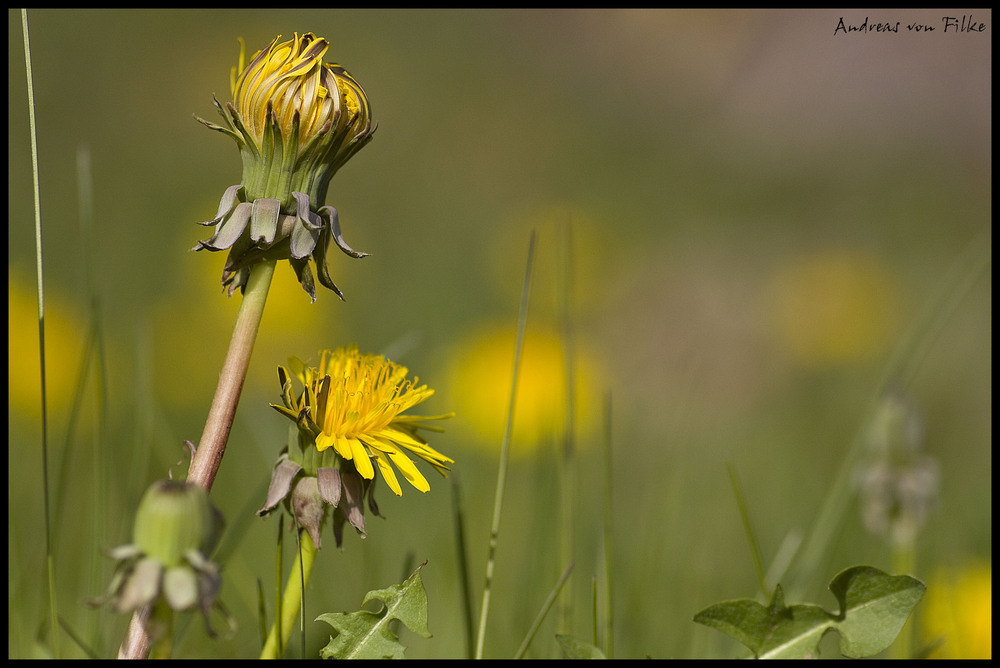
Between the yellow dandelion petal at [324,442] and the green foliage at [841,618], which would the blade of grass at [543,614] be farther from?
the yellow dandelion petal at [324,442]

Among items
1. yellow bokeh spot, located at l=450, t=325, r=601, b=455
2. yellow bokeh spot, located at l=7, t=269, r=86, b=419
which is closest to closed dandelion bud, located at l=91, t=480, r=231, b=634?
yellow bokeh spot, located at l=450, t=325, r=601, b=455

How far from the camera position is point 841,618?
3.24 feet

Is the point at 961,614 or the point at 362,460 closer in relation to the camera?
the point at 362,460

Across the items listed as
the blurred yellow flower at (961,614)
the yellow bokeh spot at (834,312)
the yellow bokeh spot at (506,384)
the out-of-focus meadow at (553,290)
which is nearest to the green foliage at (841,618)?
the out-of-focus meadow at (553,290)

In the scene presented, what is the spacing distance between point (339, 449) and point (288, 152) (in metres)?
0.31

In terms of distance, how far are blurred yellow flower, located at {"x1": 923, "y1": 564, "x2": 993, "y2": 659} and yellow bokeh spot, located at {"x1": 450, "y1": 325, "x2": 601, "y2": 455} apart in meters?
1.35

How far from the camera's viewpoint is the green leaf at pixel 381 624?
0.93m

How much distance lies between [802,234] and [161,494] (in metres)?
6.77

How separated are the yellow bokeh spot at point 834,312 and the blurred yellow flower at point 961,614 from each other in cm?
248

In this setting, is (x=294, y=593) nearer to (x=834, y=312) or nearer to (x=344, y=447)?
(x=344, y=447)

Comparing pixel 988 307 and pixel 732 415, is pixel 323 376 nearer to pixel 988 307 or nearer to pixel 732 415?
pixel 732 415

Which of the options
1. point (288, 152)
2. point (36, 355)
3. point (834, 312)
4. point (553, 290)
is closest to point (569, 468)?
point (288, 152)

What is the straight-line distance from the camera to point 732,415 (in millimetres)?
4562

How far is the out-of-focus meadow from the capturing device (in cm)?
205
